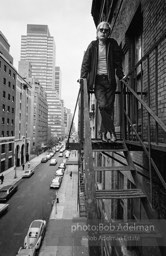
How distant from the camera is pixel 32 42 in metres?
141

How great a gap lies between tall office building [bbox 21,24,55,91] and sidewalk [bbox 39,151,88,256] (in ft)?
417

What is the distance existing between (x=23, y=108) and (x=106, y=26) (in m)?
38.2

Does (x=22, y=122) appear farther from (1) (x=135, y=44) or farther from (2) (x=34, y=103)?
(1) (x=135, y=44)

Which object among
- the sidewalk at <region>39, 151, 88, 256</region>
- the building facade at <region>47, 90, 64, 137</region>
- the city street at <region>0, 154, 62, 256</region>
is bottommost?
the city street at <region>0, 154, 62, 256</region>

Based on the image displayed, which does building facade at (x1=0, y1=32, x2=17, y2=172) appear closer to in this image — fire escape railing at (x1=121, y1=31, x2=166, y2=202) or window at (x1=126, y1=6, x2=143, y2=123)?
window at (x1=126, y1=6, x2=143, y2=123)

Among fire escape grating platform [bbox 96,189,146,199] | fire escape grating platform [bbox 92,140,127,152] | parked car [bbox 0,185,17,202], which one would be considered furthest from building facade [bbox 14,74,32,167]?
fire escape grating platform [bbox 96,189,146,199]

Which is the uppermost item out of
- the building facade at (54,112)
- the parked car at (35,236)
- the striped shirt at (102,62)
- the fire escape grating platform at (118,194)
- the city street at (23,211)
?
the building facade at (54,112)

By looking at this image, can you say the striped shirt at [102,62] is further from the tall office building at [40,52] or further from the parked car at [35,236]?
the tall office building at [40,52]

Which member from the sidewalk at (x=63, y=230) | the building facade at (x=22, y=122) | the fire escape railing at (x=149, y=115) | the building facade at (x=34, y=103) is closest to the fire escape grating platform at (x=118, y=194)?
the fire escape railing at (x=149, y=115)

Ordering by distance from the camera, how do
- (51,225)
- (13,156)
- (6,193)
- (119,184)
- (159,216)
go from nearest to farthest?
(159,216) < (119,184) < (51,225) < (6,193) < (13,156)

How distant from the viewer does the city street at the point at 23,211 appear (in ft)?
38.7

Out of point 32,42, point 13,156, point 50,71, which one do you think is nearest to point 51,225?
point 13,156

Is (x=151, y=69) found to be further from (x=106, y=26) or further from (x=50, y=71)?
Answer: (x=50, y=71)

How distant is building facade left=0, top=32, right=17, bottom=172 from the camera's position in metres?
28.5
